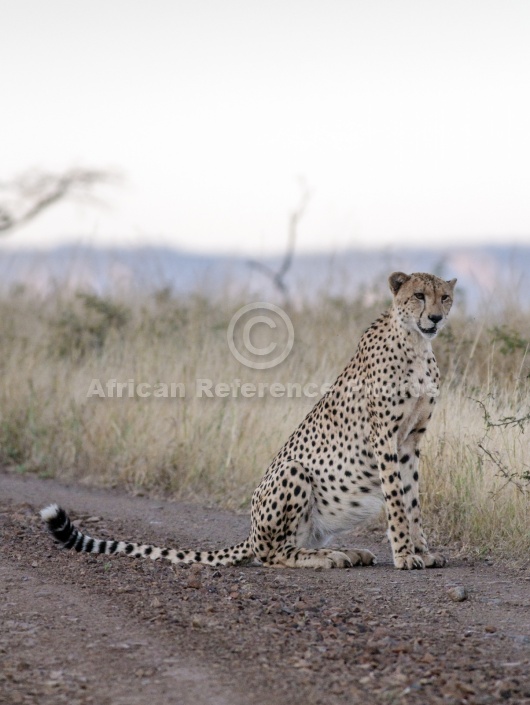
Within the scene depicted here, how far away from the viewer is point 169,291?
11258 mm

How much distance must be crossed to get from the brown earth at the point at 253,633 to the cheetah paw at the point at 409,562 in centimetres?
8

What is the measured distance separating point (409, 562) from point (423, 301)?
115 centimetres

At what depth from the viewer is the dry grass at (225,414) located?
5227mm

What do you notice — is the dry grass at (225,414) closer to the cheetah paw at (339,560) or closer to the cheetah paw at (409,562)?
the cheetah paw at (409,562)

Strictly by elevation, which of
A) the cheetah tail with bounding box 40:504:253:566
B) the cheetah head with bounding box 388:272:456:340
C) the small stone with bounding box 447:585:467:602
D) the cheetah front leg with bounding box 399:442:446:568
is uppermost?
the cheetah head with bounding box 388:272:456:340

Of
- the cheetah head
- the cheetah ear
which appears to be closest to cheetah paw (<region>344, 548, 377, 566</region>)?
the cheetah head

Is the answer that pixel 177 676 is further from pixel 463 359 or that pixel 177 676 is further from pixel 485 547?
pixel 463 359

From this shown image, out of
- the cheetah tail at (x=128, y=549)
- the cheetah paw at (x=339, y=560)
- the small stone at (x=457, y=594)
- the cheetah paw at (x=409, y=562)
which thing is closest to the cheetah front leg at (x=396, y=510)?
the cheetah paw at (x=409, y=562)

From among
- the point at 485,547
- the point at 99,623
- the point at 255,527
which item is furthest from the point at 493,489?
the point at 99,623

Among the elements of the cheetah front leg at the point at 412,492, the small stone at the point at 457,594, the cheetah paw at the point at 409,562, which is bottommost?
the cheetah paw at the point at 409,562

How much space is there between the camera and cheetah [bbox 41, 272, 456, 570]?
4.46m

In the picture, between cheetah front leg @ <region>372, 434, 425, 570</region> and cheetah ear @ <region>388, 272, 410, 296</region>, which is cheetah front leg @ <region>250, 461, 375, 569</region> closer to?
cheetah front leg @ <region>372, 434, 425, 570</region>

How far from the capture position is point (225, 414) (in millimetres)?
7047

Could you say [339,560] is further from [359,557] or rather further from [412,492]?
[412,492]
